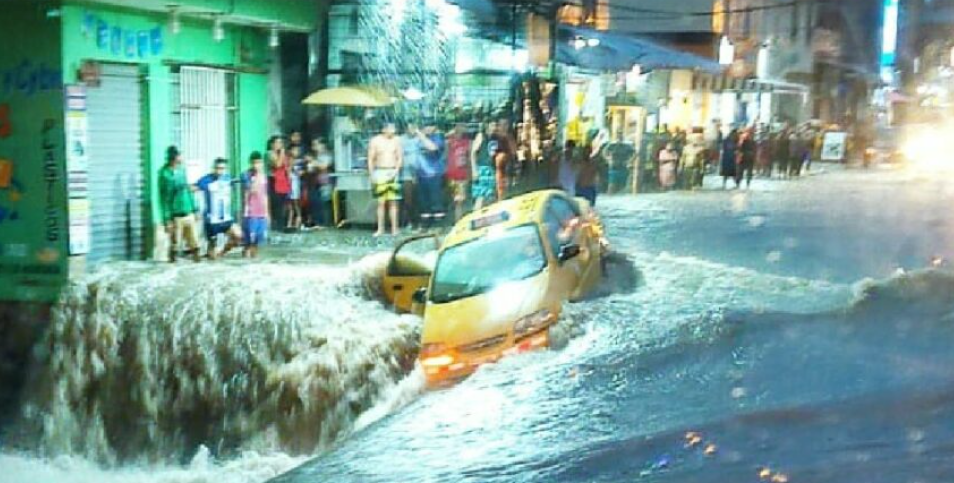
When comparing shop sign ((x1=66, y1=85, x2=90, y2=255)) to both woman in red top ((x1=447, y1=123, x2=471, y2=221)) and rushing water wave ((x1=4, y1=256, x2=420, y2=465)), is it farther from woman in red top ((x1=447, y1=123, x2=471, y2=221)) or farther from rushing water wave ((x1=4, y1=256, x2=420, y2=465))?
woman in red top ((x1=447, y1=123, x2=471, y2=221))

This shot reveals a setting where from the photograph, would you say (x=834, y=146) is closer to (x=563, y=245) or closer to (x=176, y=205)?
(x=563, y=245)

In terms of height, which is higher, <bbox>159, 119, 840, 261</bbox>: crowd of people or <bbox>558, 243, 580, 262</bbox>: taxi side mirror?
<bbox>159, 119, 840, 261</bbox>: crowd of people

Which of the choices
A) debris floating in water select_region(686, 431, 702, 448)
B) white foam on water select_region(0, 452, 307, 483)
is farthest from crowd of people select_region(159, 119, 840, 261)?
debris floating in water select_region(686, 431, 702, 448)

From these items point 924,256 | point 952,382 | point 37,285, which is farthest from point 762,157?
point 37,285

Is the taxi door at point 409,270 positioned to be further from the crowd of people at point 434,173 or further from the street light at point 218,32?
the street light at point 218,32

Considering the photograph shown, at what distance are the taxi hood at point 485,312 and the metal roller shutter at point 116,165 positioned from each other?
2844mm

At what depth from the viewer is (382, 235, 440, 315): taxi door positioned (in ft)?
28.8

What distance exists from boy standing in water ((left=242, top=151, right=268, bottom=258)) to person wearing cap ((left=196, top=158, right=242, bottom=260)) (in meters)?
0.12

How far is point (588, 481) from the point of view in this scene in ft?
22.0

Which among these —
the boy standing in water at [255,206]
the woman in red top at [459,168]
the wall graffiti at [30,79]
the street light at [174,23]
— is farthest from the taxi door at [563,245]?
the wall graffiti at [30,79]

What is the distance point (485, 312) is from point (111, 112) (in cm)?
367

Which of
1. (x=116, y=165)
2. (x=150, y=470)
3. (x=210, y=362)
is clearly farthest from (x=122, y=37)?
(x=150, y=470)

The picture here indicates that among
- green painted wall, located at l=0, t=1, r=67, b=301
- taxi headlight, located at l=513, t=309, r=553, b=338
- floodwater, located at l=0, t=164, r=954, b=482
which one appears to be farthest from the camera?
green painted wall, located at l=0, t=1, r=67, b=301

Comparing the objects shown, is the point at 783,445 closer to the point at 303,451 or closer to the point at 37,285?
the point at 303,451
